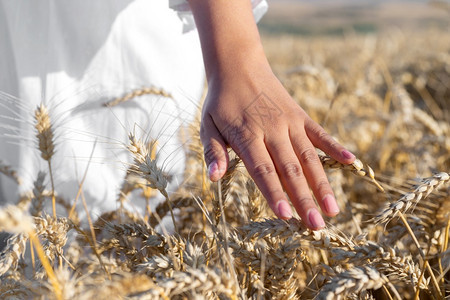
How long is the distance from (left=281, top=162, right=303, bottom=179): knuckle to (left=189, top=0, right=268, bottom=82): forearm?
Answer: 0.23 m

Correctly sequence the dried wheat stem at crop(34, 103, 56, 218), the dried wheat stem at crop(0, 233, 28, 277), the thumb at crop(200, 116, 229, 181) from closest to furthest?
the dried wheat stem at crop(0, 233, 28, 277)
the thumb at crop(200, 116, 229, 181)
the dried wheat stem at crop(34, 103, 56, 218)

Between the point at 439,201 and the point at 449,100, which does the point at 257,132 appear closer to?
the point at 439,201

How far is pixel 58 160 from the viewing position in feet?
4.33

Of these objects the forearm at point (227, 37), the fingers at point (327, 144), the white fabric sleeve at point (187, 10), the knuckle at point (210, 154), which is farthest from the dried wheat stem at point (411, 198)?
the white fabric sleeve at point (187, 10)

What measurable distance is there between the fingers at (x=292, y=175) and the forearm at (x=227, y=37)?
7.3 inches

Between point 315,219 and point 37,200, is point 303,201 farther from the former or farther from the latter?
point 37,200

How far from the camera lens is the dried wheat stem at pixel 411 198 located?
71 cm

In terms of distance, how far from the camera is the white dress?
4.09ft

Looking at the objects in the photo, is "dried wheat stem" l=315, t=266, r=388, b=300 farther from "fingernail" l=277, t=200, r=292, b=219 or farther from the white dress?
the white dress

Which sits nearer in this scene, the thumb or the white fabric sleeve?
the thumb

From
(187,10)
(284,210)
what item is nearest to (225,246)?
(284,210)

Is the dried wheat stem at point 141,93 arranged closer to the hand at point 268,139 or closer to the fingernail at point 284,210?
the hand at point 268,139

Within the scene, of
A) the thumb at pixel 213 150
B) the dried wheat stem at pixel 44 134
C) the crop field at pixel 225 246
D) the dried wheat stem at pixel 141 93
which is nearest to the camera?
the crop field at pixel 225 246

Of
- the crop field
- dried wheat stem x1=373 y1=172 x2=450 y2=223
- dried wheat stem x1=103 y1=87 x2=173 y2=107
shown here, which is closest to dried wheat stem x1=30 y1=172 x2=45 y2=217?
the crop field
